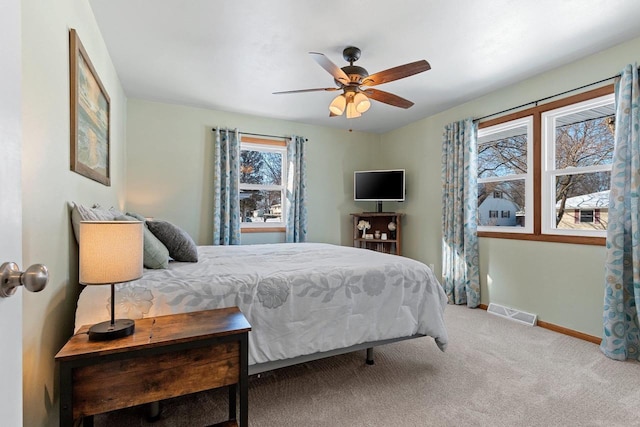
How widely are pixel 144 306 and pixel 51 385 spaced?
47 cm

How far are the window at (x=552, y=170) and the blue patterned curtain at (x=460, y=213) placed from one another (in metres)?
0.19

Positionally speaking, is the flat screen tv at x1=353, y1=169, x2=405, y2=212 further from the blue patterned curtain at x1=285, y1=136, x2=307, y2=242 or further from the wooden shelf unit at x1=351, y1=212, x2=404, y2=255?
the blue patterned curtain at x1=285, y1=136, x2=307, y2=242

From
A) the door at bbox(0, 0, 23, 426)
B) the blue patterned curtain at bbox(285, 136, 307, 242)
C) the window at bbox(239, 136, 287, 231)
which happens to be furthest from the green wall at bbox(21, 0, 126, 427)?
the blue patterned curtain at bbox(285, 136, 307, 242)

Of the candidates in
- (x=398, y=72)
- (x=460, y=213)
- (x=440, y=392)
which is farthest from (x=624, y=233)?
(x=398, y=72)

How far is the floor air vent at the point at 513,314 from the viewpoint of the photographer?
10.4 ft

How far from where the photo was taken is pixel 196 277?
1.76m

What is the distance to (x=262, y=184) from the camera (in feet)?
15.0

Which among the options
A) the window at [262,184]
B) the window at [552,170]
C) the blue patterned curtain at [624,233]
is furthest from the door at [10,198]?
the window at [262,184]

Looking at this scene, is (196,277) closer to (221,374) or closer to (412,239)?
(221,374)

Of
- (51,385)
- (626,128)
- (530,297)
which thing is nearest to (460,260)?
(530,297)

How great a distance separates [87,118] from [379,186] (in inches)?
149

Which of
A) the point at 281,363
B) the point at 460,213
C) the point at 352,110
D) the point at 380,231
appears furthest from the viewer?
the point at 380,231

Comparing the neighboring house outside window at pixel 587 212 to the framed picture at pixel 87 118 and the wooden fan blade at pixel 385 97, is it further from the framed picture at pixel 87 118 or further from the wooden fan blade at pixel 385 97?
the framed picture at pixel 87 118

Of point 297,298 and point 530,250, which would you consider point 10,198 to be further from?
point 530,250
